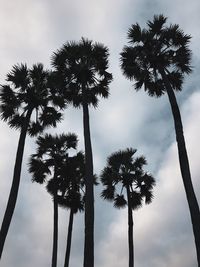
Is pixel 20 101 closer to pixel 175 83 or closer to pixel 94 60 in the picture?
pixel 94 60

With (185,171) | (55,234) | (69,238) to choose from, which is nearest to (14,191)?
(55,234)

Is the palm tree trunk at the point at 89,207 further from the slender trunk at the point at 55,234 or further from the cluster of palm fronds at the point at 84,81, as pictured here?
the slender trunk at the point at 55,234

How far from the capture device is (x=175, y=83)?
26.1m

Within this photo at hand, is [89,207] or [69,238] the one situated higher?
[69,238]

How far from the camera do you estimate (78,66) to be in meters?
24.8

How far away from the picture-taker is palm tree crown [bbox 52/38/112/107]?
25.0 meters

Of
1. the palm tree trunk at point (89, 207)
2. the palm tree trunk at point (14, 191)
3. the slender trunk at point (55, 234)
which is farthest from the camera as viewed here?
the slender trunk at point (55, 234)

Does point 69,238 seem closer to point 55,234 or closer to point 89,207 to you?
point 55,234

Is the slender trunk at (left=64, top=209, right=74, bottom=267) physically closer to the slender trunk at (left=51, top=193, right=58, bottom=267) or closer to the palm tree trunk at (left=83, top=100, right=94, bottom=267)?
the slender trunk at (left=51, top=193, right=58, bottom=267)

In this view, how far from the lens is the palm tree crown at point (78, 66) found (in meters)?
25.0

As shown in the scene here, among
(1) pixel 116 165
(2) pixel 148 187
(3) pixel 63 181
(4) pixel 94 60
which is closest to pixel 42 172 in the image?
A: (3) pixel 63 181

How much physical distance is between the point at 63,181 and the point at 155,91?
33.9ft

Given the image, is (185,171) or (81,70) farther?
(81,70)

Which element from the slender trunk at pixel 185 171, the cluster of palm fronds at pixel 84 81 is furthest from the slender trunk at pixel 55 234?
the slender trunk at pixel 185 171
